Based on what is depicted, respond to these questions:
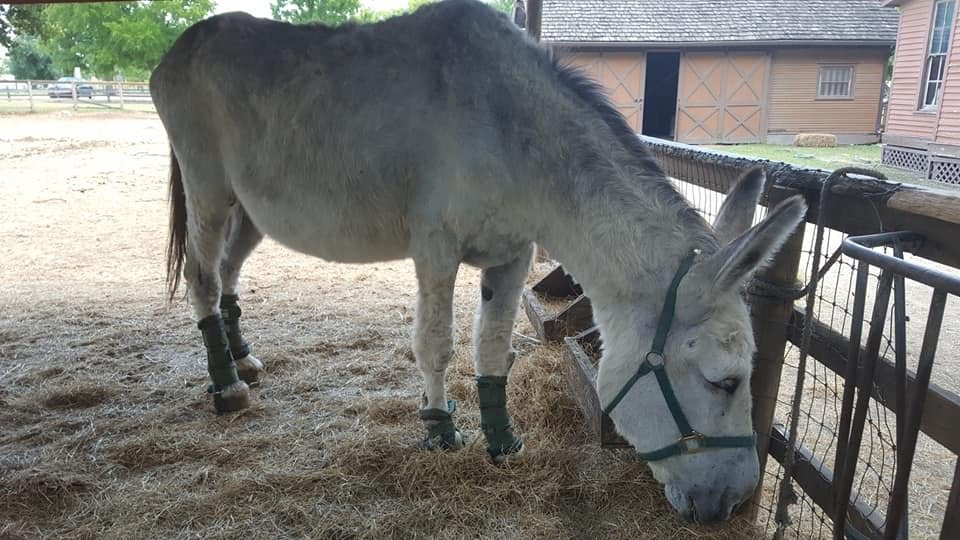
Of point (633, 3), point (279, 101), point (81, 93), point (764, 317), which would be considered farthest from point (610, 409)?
point (81, 93)

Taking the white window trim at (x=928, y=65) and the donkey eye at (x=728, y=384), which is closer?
the donkey eye at (x=728, y=384)

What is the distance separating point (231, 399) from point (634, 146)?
2.60 metres

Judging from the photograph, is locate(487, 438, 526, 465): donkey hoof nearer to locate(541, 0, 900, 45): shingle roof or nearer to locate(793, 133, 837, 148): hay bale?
locate(541, 0, 900, 45): shingle roof

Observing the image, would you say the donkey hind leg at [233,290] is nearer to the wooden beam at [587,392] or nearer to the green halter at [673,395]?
the wooden beam at [587,392]

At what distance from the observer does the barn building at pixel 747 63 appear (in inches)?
830

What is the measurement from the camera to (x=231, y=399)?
3510 mm

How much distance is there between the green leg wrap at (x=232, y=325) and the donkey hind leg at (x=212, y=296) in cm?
35

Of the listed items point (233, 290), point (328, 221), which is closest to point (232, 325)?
point (233, 290)

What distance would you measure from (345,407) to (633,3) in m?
22.9

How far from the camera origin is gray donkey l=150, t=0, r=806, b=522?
1.98 metres

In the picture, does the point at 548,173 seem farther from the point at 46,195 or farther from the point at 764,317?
the point at 46,195

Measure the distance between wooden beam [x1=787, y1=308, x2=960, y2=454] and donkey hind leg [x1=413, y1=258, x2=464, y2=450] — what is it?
4.66ft

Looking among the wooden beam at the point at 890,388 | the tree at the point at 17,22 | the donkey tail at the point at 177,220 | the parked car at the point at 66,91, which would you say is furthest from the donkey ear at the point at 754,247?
the parked car at the point at 66,91

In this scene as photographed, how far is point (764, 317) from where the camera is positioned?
2305mm
